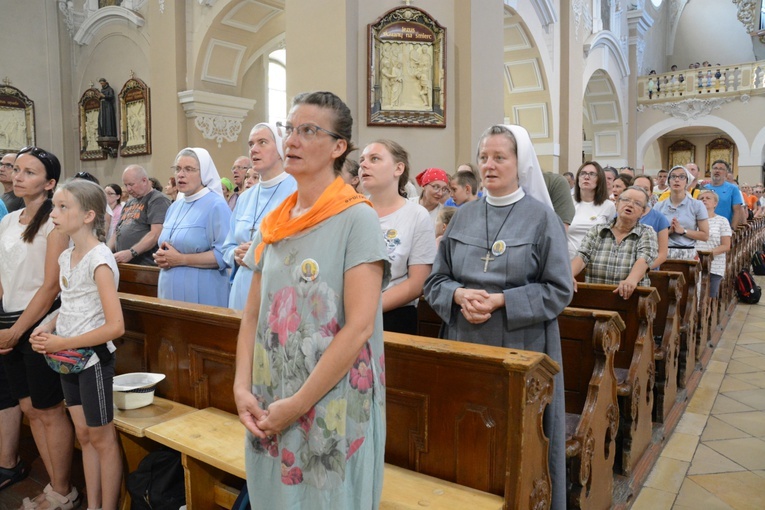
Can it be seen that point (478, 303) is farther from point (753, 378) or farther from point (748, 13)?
point (748, 13)

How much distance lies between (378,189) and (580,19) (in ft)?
34.0

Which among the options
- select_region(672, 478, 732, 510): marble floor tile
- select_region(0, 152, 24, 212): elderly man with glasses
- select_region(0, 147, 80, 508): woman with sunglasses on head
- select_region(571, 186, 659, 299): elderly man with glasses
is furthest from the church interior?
select_region(0, 152, 24, 212): elderly man with glasses

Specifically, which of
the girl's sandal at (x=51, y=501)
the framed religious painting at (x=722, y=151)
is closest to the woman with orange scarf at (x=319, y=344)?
the girl's sandal at (x=51, y=501)

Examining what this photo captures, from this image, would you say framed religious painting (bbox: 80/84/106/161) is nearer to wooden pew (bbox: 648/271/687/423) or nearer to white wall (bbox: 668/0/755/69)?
wooden pew (bbox: 648/271/687/423)

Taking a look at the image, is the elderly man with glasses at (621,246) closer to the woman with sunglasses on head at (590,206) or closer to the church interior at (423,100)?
the woman with sunglasses on head at (590,206)

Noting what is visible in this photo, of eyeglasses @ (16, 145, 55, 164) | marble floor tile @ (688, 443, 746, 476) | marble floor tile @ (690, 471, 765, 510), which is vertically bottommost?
marble floor tile @ (690, 471, 765, 510)

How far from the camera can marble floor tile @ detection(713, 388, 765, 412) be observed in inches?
166

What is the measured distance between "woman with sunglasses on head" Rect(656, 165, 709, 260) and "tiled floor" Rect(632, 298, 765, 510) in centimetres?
106

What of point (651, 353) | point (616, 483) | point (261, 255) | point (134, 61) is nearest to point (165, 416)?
point (261, 255)

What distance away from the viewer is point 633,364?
9.84ft

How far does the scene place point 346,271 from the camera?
144 centimetres

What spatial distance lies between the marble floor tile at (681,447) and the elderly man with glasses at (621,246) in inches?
38.9

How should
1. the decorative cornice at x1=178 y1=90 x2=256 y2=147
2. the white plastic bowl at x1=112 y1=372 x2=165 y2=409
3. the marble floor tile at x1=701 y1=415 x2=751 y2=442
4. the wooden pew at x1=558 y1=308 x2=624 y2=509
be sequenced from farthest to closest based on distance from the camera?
the decorative cornice at x1=178 y1=90 x2=256 y2=147 → the marble floor tile at x1=701 y1=415 x2=751 y2=442 → the white plastic bowl at x1=112 y1=372 x2=165 y2=409 → the wooden pew at x1=558 y1=308 x2=624 y2=509

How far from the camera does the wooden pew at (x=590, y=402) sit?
235 centimetres
